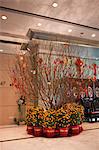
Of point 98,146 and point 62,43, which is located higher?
point 62,43

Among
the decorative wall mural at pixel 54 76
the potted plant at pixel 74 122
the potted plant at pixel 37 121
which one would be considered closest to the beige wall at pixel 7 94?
the decorative wall mural at pixel 54 76

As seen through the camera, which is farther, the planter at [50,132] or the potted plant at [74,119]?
the potted plant at [74,119]

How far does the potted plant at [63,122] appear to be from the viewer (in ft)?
15.9

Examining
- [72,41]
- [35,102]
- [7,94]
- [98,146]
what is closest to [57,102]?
[35,102]

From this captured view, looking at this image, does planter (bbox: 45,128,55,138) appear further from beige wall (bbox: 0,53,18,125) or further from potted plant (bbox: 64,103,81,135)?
beige wall (bbox: 0,53,18,125)

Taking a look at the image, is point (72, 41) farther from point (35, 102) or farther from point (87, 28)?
point (35, 102)

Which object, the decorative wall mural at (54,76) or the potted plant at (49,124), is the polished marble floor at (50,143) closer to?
the potted plant at (49,124)

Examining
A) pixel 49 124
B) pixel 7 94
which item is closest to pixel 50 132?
pixel 49 124

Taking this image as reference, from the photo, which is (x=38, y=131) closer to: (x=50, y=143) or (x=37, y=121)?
(x=37, y=121)

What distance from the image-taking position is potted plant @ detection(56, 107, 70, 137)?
4.86 m

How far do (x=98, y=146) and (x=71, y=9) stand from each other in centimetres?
301

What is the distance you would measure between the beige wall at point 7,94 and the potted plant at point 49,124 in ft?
9.42

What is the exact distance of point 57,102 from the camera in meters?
5.21

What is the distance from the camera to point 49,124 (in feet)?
15.9
